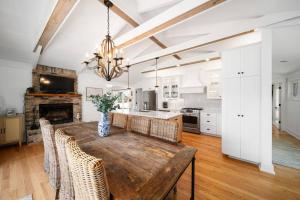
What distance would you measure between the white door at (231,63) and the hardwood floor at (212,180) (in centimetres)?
185

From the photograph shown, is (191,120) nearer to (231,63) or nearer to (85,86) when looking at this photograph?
(231,63)

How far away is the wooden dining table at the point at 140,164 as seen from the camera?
→ 2.56 feet

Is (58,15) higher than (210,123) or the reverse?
higher

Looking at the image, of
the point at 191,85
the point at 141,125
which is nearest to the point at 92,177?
the point at 141,125

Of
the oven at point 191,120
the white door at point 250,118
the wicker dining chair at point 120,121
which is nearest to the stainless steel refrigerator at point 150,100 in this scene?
the oven at point 191,120

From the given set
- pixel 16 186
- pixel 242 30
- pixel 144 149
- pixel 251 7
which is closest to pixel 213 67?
pixel 242 30

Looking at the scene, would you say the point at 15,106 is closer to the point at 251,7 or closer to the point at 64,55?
the point at 64,55

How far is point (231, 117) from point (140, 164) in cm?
244

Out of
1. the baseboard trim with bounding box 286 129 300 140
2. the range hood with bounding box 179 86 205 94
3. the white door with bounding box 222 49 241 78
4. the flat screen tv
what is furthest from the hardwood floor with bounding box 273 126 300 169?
the flat screen tv

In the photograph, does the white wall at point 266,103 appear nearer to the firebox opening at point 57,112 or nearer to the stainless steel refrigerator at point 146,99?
the stainless steel refrigerator at point 146,99

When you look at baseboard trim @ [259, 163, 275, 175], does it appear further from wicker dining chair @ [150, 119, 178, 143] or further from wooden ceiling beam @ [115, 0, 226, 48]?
wooden ceiling beam @ [115, 0, 226, 48]

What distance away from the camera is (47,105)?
404 centimetres

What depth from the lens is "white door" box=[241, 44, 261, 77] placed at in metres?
2.34

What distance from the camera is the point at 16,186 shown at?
1.84m
